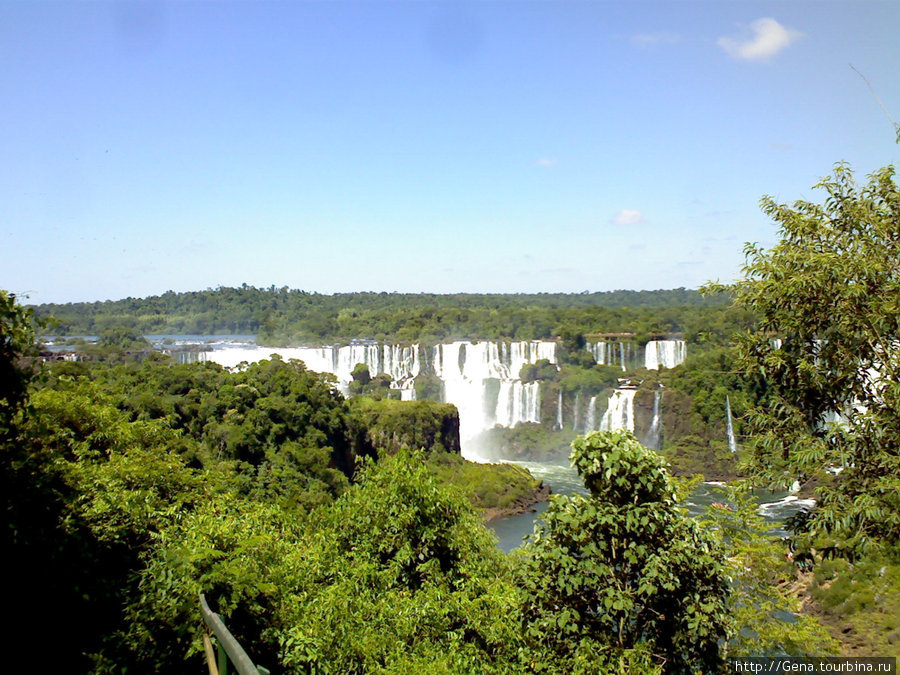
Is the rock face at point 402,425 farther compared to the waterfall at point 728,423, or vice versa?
the waterfall at point 728,423

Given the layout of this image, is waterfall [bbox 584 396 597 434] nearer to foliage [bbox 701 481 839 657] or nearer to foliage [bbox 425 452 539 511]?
foliage [bbox 425 452 539 511]

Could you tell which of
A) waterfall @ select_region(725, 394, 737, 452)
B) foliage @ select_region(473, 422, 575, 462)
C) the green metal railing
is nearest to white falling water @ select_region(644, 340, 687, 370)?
foliage @ select_region(473, 422, 575, 462)

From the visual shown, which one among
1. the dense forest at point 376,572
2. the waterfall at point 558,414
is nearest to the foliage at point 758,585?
the dense forest at point 376,572

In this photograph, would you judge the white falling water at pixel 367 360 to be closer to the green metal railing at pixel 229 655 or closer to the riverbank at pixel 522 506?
the riverbank at pixel 522 506

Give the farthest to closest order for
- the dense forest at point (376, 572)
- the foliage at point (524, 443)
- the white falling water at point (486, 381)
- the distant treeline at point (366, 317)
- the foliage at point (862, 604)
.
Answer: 1. the distant treeline at point (366, 317)
2. the white falling water at point (486, 381)
3. the foliage at point (524, 443)
4. the foliage at point (862, 604)
5. the dense forest at point (376, 572)

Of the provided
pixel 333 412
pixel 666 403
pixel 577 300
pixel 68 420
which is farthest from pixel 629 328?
pixel 577 300

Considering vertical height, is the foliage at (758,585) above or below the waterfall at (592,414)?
above

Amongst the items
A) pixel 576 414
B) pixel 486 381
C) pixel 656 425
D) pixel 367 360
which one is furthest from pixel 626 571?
pixel 367 360
